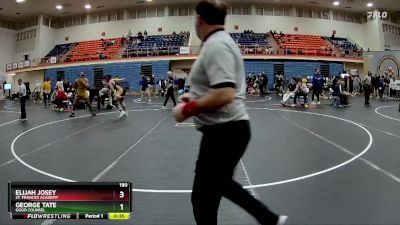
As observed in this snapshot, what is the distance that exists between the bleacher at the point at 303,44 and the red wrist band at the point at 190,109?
32.4 meters

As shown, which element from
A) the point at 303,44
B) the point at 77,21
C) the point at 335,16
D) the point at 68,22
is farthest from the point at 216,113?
the point at 68,22

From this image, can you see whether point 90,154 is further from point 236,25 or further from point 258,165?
point 236,25

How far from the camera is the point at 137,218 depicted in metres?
3.75

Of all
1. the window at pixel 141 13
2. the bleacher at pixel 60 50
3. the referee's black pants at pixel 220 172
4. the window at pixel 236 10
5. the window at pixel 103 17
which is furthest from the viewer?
the window at pixel 103 17

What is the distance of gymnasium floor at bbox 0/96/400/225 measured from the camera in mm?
3941

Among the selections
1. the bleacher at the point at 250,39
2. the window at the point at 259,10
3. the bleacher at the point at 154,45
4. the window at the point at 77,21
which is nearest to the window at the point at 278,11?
the window at the point at 259,10

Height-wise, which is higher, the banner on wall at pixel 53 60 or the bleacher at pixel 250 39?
the bleacher at pixel 250 39

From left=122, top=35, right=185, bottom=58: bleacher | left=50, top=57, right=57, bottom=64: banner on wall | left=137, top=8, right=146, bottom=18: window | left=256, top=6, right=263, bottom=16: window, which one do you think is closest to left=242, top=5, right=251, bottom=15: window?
left=256, top=6, right=263, bottom=16: window

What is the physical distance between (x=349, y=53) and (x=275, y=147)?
1229 inches
